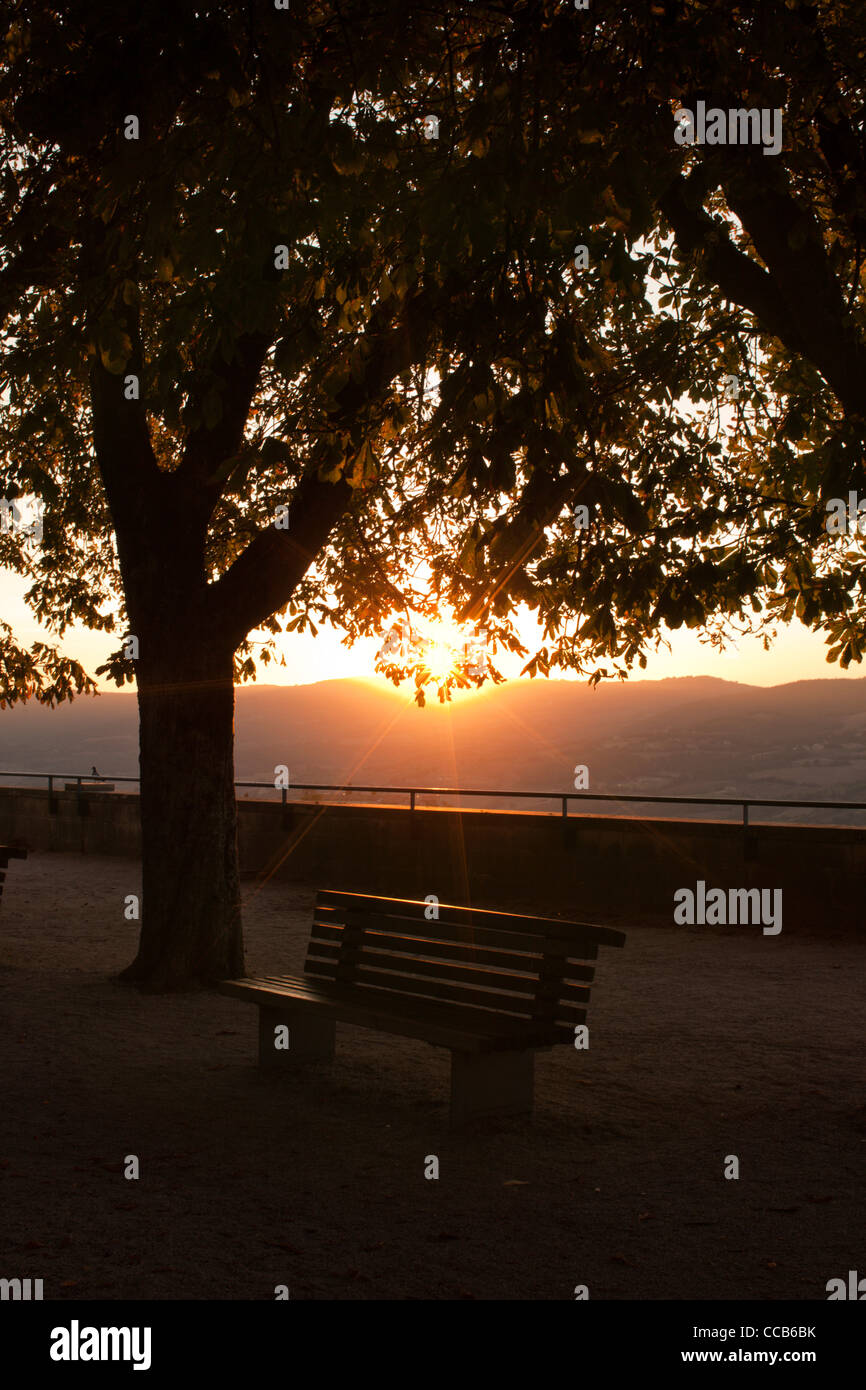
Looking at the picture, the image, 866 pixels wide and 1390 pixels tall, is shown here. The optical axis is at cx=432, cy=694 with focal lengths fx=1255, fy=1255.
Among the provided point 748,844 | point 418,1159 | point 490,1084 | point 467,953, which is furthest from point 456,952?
point 748,844

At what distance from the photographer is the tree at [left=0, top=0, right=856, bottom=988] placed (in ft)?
17.4

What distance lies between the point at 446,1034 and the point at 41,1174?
1861mm

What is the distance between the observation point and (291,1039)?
23.8ft

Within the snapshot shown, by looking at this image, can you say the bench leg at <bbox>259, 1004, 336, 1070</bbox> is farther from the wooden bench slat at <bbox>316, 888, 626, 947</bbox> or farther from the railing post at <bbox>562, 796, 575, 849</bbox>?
the railing post at <bbox>562, 796, 575, 849</bbox>

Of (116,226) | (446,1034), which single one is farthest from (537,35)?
(446,1034)

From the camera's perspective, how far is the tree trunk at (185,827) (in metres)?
9.78

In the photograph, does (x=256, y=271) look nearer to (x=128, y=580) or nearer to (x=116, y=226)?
(x=116, y=226)

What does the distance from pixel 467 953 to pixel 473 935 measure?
0.10m

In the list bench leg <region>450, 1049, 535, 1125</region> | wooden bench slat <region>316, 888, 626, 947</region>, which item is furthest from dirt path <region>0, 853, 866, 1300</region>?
wooden bench slat <region>316, 888, 626, 947</region>

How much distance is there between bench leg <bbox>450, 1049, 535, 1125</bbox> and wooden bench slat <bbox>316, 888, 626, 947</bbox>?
2.03ft

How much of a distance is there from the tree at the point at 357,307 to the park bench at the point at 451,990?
1632 millimetres

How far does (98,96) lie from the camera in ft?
21.3

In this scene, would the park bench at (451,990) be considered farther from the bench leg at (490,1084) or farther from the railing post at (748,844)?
the railing post at (748,844)

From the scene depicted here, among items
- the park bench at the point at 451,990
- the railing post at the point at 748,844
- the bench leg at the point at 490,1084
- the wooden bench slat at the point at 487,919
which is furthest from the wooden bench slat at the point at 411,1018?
the railing post at the point at 748,844
